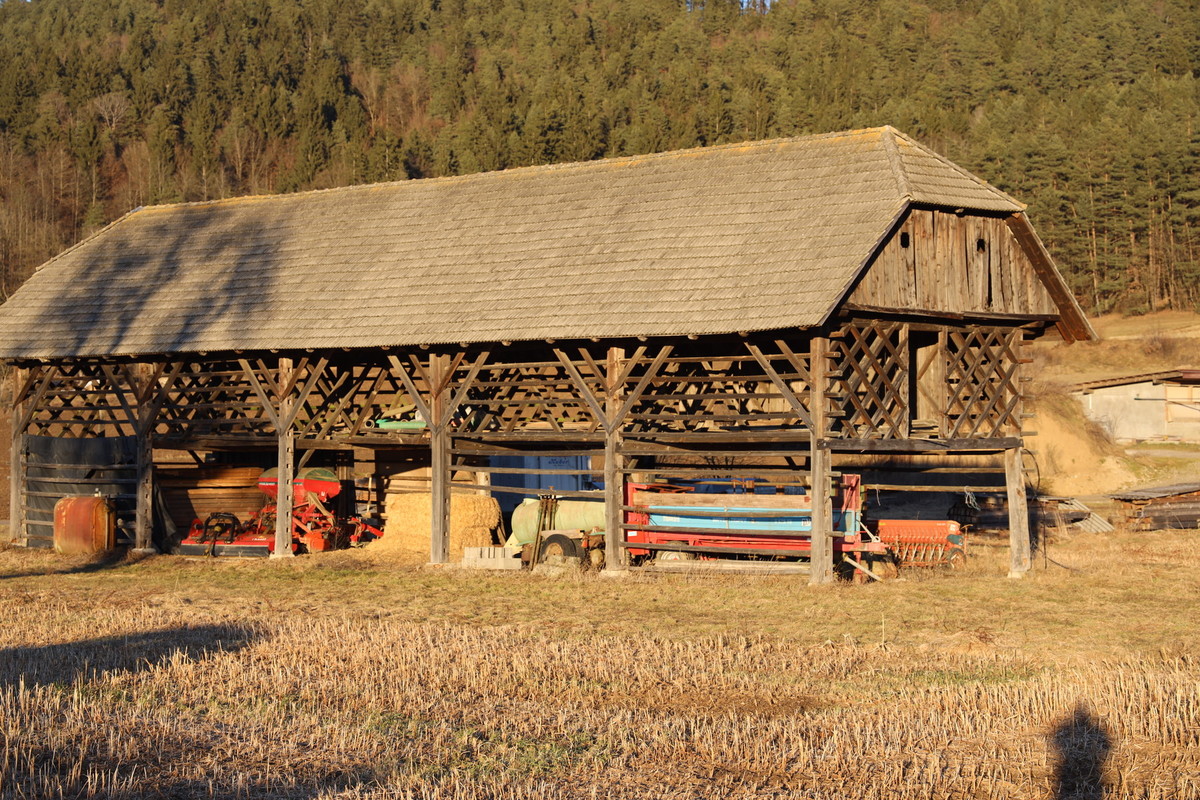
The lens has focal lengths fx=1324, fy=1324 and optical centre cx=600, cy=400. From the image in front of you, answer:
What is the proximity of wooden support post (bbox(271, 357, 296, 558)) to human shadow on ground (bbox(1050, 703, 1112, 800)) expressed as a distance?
16.9 meters

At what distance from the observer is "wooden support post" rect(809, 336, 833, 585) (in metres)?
20.2

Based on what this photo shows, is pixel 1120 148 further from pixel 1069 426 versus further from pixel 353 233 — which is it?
pixel 353 233

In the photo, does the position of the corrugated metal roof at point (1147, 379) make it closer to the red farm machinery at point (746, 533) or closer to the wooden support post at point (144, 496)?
the red farm machinery at point (746, 533)

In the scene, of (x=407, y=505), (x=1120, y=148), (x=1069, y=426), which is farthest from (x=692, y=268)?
(x=1120, y=148)

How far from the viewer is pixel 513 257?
78.4 ft

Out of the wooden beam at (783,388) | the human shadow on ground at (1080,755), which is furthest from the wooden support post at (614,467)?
the human shadow on ground at (1080,755)

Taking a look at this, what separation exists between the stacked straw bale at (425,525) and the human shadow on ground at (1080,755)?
49.2 feet

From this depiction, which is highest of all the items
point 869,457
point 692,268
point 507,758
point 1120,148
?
point 1120,148

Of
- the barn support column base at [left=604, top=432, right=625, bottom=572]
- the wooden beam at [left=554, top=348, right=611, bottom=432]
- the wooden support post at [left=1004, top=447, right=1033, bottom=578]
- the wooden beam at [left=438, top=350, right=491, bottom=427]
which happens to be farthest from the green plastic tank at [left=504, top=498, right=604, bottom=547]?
the wooden support post at [left=1004, top=447, right=1033, bottom=578]

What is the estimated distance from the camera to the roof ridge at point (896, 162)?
21.1 metres

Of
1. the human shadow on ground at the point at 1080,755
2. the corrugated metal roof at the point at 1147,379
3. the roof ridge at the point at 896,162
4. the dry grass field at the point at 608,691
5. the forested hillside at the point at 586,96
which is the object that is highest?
the forested hillside at the point at 586,96

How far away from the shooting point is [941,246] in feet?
71.8

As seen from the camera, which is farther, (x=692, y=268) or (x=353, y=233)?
(x=353, y=233)

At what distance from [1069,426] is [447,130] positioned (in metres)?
64.9
